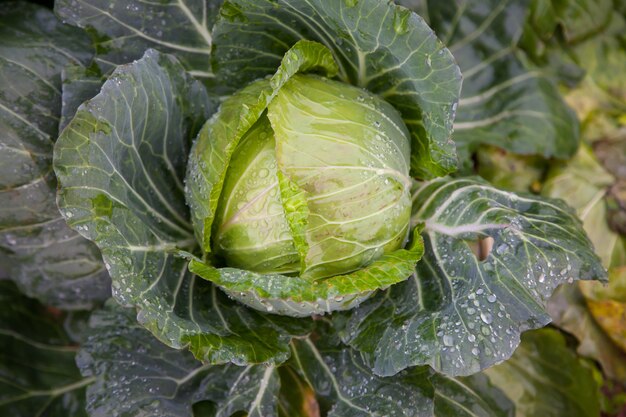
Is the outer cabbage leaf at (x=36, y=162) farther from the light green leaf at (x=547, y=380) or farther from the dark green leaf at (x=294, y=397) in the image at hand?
the light green leaf at (x=547, y=380)

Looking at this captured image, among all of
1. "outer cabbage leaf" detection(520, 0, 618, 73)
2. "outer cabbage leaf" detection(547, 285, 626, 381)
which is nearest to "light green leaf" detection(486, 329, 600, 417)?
"outer cabbage leaf" detection(547, 285, 626, 381)

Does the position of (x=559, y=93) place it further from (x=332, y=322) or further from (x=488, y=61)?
(x=332, y=322)

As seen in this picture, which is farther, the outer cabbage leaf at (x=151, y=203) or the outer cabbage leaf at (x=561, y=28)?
the outer cabbage leaf at (x=561, y=28)

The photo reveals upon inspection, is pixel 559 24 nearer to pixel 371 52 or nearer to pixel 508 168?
pixel 508 168

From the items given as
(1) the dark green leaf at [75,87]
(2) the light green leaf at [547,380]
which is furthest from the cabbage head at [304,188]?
(2) the light green leaf at [547,380]

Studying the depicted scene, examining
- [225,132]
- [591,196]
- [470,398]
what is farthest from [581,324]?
[225,132]

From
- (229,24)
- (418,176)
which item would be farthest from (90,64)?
(418,176)

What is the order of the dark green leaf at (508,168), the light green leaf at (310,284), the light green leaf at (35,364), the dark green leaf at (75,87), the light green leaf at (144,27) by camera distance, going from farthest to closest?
the dark green leaf at (508,168) < the light green leaf at (35,364) < the light green leaf at (144,27) < the dark green leaf at (75,87) < the light green leaf at (310,284)

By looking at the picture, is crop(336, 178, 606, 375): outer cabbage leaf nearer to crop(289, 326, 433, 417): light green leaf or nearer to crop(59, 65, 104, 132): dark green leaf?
crop(289, 326, 433, 417): light green leaf
